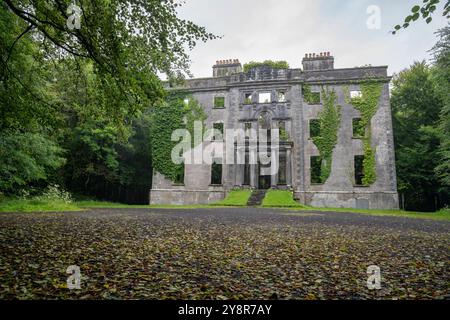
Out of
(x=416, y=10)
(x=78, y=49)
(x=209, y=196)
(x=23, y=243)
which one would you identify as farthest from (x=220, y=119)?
(x=416, y=10)

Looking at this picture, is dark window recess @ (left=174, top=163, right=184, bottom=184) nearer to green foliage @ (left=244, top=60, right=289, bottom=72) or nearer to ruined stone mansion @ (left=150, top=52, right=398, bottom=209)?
ruined stone mansion @ (left=150, top=52, right=398, bottom=209)

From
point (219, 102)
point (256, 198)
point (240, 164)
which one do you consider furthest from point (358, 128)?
point (219, 102)

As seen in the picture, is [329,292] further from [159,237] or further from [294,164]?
[294,164]

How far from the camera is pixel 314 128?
28234 millimetres

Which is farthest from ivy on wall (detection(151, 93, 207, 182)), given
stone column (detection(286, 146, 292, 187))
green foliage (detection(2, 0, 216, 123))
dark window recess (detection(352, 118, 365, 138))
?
green foliage (detection(2, 0, 216, 123))

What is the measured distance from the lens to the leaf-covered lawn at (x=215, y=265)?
12.4 ft

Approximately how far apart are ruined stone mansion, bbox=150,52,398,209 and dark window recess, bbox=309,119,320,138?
0.11 meters

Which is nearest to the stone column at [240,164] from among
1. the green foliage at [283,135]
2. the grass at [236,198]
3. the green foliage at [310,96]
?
the grass at [236,198]

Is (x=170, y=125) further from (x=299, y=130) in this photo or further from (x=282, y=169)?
(x=299, y=130)

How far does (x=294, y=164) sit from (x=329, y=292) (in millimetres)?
24256

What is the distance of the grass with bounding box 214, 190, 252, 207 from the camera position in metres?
23.9

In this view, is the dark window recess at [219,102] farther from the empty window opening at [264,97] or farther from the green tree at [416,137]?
the green tree at [416,137]

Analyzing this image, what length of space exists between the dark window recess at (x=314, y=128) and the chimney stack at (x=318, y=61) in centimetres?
528

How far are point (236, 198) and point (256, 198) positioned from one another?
1.66 meters
